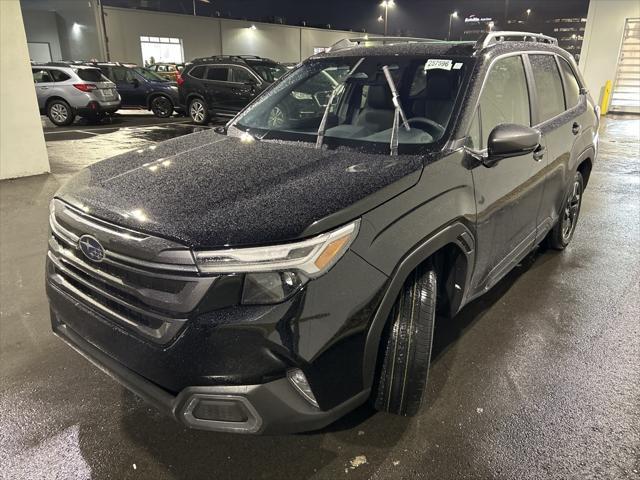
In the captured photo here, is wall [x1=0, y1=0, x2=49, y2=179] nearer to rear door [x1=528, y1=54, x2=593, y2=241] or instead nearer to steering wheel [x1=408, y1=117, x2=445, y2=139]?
steering wheel [x1=408, y1=117, x2=445, y2=139]

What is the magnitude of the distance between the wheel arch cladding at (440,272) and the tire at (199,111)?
477 inches

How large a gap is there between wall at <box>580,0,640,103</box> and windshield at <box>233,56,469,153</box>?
18.1m

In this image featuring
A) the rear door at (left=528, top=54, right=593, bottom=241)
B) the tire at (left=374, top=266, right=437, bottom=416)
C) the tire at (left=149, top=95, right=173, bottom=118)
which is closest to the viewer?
the tire at (left=374, top=266, right=437, bottom=416)

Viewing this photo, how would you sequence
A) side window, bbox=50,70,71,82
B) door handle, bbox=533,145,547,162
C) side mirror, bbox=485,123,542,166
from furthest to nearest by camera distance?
side window, bbox=50,70,71,82, door handle, bbox=533,145,547,162, side mirror, bbox=485,123,542,166

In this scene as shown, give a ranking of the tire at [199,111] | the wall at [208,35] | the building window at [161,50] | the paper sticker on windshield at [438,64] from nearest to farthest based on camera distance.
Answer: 1. the paper sticker on windshield at [438,64]
2. the tire at [199,111]
3. the wall at [208,35]
4. the building window at [161,50]

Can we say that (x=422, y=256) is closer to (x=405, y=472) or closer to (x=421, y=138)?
(x=421, y=138)

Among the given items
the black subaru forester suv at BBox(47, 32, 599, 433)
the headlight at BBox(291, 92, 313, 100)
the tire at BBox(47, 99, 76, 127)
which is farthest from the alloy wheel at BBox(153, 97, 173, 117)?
the black subaru forester suv at BBox(47, 32, 599, 433)

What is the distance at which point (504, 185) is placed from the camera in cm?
284

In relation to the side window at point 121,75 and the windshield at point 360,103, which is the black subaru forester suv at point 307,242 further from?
the side window at point 121,75

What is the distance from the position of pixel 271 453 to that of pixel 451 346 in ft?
4.50

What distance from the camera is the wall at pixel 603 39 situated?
17.3 m

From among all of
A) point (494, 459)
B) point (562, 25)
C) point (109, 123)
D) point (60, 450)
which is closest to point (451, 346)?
point (494, 459)

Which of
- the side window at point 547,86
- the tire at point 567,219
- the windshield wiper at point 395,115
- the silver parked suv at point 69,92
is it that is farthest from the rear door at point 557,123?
the silver parked suv at point 69,92

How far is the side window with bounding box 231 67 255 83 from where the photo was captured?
1271 centimetres
